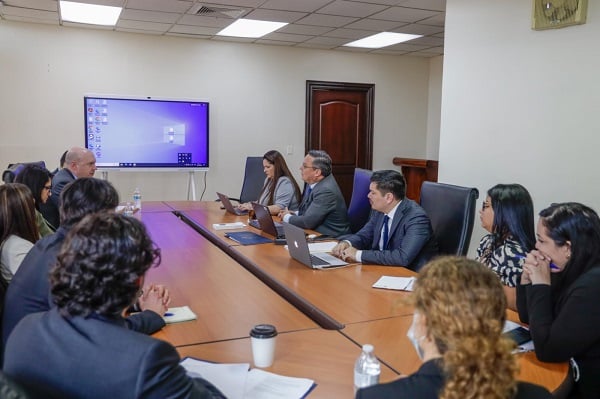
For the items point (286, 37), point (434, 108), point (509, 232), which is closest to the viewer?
point (509, 232)

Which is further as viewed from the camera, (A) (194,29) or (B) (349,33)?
(B) (349,33)

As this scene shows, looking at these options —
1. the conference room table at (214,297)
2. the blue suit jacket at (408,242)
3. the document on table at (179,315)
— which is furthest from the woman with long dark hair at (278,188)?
the document on table at (179,315)

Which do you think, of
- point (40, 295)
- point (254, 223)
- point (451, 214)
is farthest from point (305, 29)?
point (40, 295)

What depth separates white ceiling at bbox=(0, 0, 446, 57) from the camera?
14.9ft

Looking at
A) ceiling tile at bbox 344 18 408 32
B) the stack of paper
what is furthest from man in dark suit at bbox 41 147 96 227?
ceiling tile at bbox 344 18 408 32

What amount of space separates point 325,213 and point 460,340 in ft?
9.03

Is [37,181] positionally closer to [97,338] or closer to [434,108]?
[97,338]

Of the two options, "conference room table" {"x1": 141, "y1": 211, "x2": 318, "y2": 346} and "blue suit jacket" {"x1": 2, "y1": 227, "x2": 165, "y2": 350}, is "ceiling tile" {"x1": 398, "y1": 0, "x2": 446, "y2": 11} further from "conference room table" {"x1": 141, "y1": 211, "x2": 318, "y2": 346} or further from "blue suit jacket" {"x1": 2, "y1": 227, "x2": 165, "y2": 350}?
"blue suit jacket" {"x1": 2, "y1": 227, "x2": 165, "y2": 350}

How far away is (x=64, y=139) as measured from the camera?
5699 millimetres

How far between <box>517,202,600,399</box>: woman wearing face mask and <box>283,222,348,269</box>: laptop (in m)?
0.97

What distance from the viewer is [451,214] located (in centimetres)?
277

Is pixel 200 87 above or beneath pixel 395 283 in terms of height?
above

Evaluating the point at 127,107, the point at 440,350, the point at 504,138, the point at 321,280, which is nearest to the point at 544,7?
the point at 504,138

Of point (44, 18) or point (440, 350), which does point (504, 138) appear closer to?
point (440, 350)
